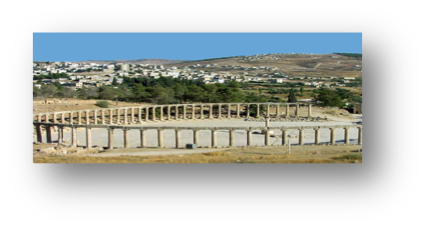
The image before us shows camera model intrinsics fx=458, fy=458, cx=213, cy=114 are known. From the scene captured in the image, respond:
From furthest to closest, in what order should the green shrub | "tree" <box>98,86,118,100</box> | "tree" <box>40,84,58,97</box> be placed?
1. "tree" <box>98,86,118,100</box>
2. "tree" <box>40,84,58,97</box>
3. the green shrub

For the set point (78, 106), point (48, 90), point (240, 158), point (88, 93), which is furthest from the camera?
point (88, 93)

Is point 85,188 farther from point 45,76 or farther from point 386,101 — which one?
point 45,76

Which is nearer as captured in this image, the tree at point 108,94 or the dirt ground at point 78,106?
the dirt ground at point 78,106

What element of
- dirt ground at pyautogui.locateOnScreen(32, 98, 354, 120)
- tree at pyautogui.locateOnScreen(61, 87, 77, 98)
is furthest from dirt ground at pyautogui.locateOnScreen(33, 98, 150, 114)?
tree at pyautogui.locateOnScreen(61, 87, 77, 98)

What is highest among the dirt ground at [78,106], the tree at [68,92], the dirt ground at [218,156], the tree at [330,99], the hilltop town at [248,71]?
the hilltop town at [248,71]

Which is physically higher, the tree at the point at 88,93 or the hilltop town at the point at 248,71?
the hilltop town at the point at 248,71

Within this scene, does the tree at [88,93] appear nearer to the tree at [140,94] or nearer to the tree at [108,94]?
the tree at [108,94]

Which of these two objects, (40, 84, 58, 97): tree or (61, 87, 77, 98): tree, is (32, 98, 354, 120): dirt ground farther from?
(61, 87, 77, 98): tree

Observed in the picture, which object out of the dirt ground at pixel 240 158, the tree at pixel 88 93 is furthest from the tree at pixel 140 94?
the dirt ground at pixel 240 158

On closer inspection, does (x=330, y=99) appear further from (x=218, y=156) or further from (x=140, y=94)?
(x=218, y=156)

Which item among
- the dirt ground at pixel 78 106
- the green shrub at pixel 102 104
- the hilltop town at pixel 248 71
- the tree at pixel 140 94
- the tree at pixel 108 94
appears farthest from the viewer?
the hilltop town at pixel 248 71

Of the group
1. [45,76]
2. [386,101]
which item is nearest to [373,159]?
[386,101]

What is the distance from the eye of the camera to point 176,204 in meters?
20.5

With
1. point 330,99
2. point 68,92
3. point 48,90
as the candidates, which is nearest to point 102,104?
point 48,90
